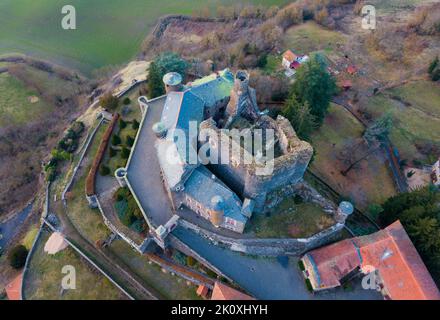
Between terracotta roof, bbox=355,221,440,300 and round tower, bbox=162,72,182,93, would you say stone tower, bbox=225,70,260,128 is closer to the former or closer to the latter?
round tower, bbox=162,72,182,93

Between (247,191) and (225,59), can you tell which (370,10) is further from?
(247,191)

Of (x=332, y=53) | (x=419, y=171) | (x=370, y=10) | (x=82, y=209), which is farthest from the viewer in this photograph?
(x=370, y=10)

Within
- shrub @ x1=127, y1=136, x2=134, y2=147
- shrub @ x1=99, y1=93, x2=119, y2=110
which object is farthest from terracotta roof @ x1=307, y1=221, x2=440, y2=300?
shrub @ x1=99, y1=93, x2=119, y2=110

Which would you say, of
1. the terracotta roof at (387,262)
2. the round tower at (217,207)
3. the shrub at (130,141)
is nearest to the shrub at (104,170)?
the shrub at (130,141)

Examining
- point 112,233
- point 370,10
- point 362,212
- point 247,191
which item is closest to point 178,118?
point 247,191

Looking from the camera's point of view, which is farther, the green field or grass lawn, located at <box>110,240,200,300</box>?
the green field

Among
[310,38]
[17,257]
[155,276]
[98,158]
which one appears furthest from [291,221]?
[310,38]

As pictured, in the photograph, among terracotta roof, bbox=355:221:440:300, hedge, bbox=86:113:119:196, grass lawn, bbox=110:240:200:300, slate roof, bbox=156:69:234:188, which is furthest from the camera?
hedge, bbox=86:113:119:196
